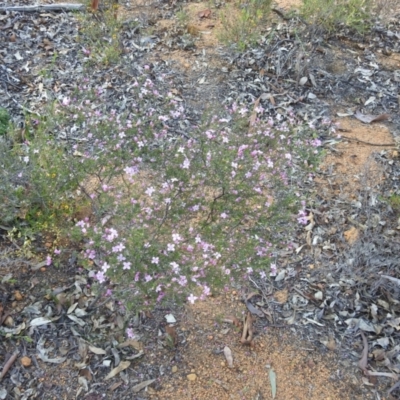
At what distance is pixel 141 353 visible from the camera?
9.78 ft

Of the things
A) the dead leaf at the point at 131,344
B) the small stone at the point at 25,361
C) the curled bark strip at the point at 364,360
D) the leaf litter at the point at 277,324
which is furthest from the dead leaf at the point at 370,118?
the small stone at the point at 25,361

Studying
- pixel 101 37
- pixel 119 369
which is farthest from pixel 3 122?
pixel 119 369

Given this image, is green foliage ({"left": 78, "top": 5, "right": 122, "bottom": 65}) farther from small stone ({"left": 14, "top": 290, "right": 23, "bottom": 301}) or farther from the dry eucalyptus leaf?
the dry eucalyptus leaf

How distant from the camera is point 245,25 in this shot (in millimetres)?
5203

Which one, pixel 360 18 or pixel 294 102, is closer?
pixel 294 102

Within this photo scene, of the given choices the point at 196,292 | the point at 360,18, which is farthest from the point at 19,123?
the point at 360,18

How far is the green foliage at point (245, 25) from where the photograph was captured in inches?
204

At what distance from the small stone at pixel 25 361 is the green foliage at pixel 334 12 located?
14.7 feet

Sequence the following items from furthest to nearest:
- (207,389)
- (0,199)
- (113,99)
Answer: (113,99)
(0,199)
(207,389)

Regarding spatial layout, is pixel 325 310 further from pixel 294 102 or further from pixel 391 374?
pixel 294 102

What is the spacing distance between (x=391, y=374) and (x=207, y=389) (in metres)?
1.19

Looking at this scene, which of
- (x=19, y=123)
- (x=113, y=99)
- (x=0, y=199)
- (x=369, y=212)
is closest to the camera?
(x=0, y=199)

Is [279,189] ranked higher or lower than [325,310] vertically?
higher

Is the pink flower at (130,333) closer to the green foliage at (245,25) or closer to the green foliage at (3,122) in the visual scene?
the green foliage at (3,122)
